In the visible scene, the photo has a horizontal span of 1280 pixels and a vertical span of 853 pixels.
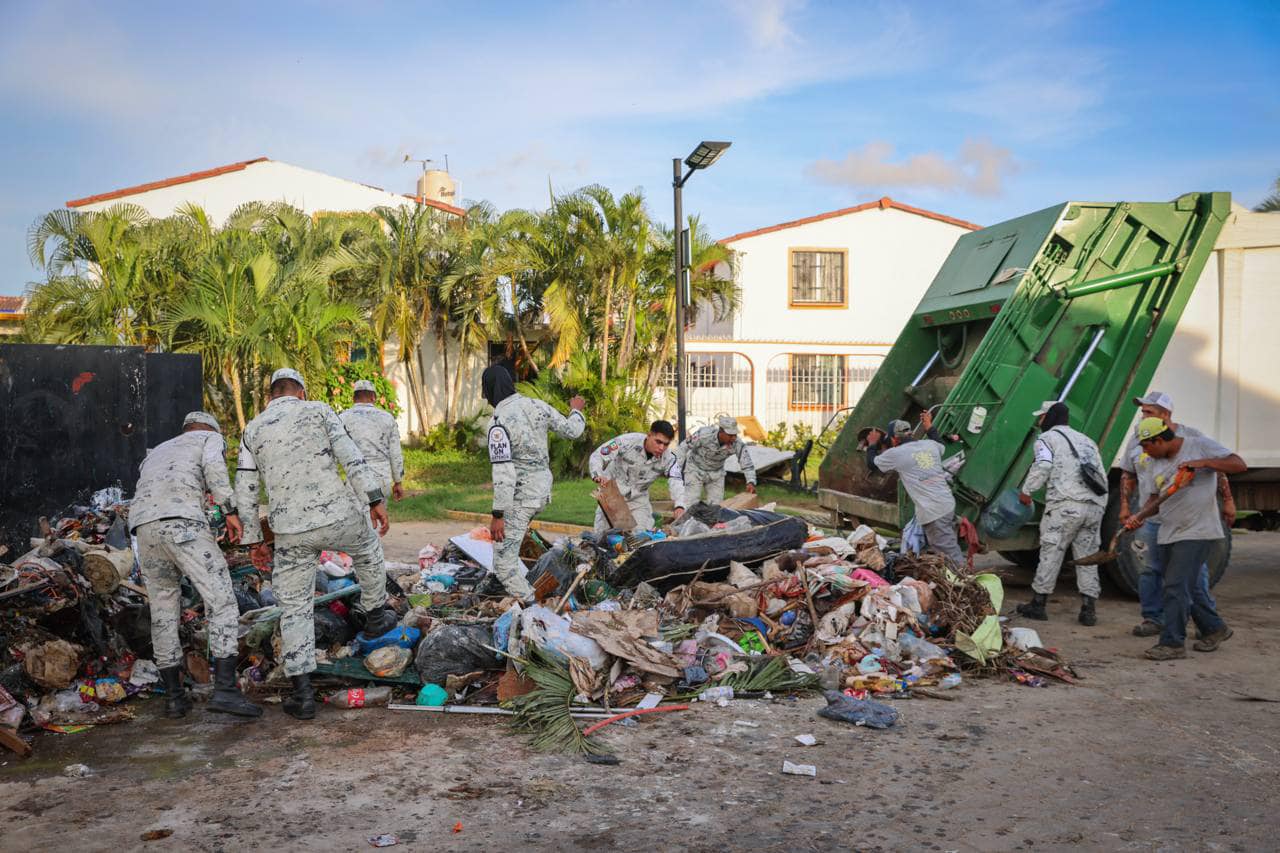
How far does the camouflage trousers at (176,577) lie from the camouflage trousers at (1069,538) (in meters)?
5.32

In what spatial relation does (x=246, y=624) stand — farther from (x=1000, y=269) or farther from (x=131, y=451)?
(x=1000, y=269)

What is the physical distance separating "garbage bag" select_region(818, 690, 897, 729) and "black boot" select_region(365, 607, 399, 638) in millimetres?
2515

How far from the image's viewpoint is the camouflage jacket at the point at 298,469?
5145mm

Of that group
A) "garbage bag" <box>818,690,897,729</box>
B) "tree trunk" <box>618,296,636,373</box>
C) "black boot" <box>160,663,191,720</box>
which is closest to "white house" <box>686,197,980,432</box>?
"tree trunk" <box>618,296,636,373</box>

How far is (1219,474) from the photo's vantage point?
6.07 metres

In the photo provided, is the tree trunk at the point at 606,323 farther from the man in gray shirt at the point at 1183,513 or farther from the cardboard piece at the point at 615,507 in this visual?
the man in gray shirt at the point at 1183,513

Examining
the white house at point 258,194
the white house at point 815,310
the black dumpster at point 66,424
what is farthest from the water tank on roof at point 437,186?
the black dumpster at point 66,424

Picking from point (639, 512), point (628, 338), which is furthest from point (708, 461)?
point (628, 338)

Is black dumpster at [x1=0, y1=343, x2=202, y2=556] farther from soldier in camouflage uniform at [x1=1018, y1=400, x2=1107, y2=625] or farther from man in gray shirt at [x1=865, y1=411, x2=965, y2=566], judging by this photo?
soldier in camouflage uniform at [x1=1018, y1=400, x2=1107, y2=625]

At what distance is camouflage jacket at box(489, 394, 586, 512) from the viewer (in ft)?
21.9

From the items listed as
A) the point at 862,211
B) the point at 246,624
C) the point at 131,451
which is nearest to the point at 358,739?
the point at 246,624

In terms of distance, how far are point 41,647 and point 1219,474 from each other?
6719 millimetres

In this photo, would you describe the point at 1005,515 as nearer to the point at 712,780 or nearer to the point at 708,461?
the point at 708,461

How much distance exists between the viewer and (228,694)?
201 inches
